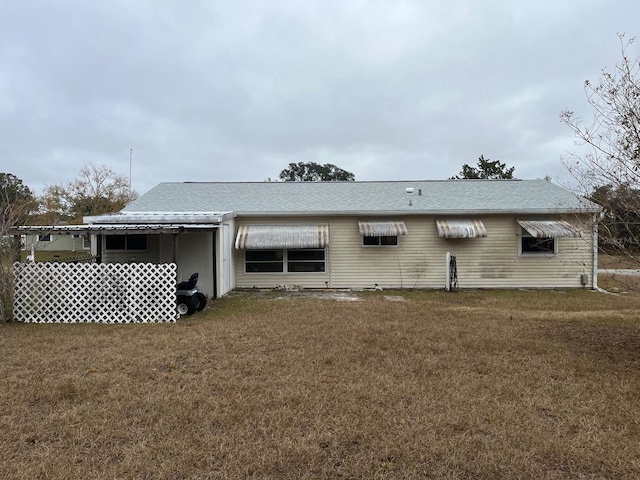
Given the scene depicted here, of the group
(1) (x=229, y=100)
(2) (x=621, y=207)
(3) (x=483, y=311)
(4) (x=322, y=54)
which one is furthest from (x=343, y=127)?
(2) (x=621, y=207)

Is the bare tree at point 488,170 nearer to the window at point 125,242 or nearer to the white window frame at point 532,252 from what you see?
the white window frame at point 532,252

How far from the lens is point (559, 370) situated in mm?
5230

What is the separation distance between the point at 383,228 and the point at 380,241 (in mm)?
674

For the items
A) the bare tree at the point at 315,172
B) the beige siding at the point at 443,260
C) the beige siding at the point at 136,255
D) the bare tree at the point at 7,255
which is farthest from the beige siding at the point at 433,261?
the bare tree at the point at 315,172

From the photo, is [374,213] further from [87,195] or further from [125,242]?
[87,195]

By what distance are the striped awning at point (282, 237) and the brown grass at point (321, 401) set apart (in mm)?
5249

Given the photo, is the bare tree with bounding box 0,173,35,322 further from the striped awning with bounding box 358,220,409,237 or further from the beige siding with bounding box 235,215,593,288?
the striped awning with bounding box 358,220,409,237

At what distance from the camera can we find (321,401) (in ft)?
13.7

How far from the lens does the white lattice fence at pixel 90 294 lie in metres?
8.55

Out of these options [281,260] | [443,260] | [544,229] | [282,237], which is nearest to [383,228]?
[443,260]

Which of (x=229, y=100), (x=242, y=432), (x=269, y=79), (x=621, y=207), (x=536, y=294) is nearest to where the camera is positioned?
(x=242, y=432)

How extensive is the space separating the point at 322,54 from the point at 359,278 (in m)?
8.34

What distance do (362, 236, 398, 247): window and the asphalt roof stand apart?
93 cm

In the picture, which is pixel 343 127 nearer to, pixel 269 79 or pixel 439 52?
pixel 269 79
